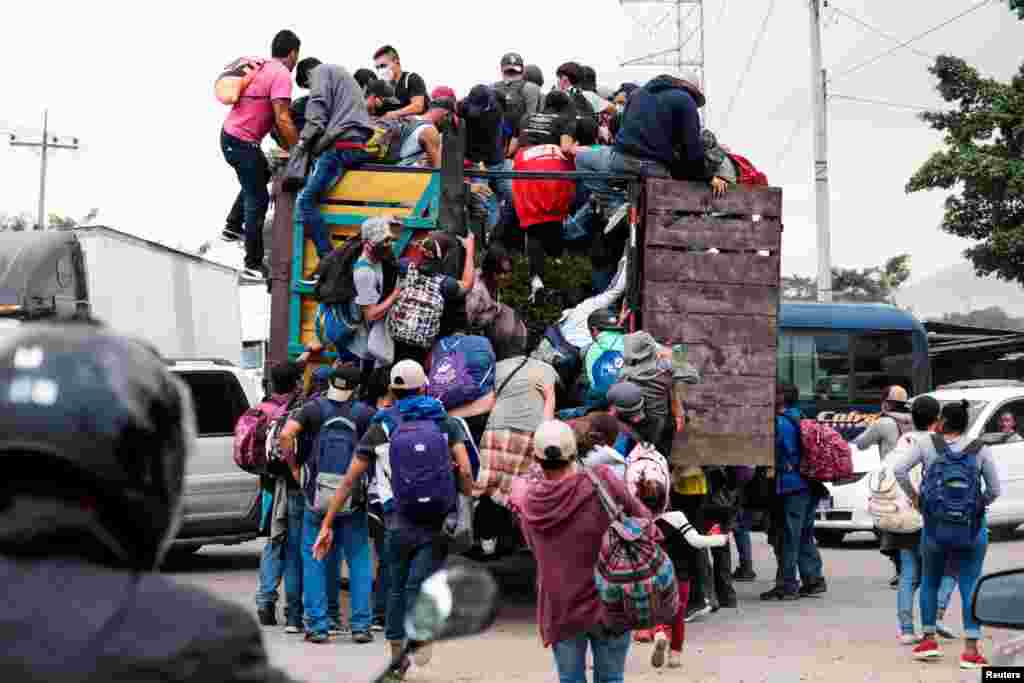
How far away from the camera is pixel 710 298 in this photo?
478 inches

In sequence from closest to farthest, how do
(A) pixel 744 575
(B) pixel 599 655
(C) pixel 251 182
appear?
(B) pixel 599 655
(C) pixel 251 182
(A) pixel 744 575

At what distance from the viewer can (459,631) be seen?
2256 mm

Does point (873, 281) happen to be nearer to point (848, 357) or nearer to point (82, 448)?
point (848, 357)

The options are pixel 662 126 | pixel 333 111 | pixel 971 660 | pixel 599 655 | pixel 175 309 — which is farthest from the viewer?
pixel 175 309

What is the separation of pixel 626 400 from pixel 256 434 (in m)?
2.68

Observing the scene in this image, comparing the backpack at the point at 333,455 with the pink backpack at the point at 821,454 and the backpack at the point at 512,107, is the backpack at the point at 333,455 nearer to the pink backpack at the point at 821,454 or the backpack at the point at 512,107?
the backpack at the point at 512,107

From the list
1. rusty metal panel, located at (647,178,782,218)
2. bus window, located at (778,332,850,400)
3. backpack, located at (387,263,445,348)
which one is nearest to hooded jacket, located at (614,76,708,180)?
rusty metal panel, located at (647,178,782,218)

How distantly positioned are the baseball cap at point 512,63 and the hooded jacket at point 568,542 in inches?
287

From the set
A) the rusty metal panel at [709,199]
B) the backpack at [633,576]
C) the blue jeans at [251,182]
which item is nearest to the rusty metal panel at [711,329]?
the rusty metal panel at [709,199]

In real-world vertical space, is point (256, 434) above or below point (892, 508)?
above

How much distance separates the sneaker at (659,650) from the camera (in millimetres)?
10000

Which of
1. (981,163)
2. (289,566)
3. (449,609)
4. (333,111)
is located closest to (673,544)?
(289,566)

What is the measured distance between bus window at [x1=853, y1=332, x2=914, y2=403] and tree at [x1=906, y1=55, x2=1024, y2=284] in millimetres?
5868

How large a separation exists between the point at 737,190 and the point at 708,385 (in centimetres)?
142
